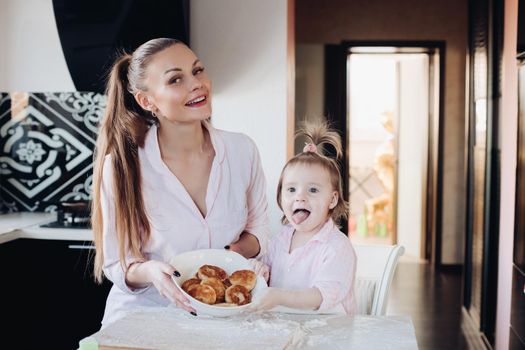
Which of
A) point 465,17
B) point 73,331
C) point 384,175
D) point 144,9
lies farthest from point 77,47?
point 384,175

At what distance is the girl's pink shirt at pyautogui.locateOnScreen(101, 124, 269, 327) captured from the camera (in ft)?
5.69

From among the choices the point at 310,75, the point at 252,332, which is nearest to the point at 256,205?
the point at 252,332

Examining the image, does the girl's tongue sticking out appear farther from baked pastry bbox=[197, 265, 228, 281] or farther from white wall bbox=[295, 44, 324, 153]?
white wall bbox=[295, 44, 324, 153]

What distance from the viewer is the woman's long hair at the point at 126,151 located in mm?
1708

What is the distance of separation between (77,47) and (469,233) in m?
2.80

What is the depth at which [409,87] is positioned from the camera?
7055mm

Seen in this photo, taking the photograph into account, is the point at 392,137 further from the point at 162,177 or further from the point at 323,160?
the point at 162,177

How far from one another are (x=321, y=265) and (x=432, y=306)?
3.34m

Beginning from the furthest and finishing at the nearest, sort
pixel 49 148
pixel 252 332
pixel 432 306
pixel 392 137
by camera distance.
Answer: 1. pixel 392 137
2. pixel 432 306
3. pixel 49 148
4. pixel 252 332

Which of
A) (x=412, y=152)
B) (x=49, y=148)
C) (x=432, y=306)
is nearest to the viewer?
(x=49, y=148)

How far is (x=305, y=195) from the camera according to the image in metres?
1.80

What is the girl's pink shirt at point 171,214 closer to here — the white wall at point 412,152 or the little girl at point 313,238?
the little girl at point 313,238

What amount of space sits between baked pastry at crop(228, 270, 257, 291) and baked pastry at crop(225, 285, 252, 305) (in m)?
0.02

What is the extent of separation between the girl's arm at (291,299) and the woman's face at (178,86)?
511mm
